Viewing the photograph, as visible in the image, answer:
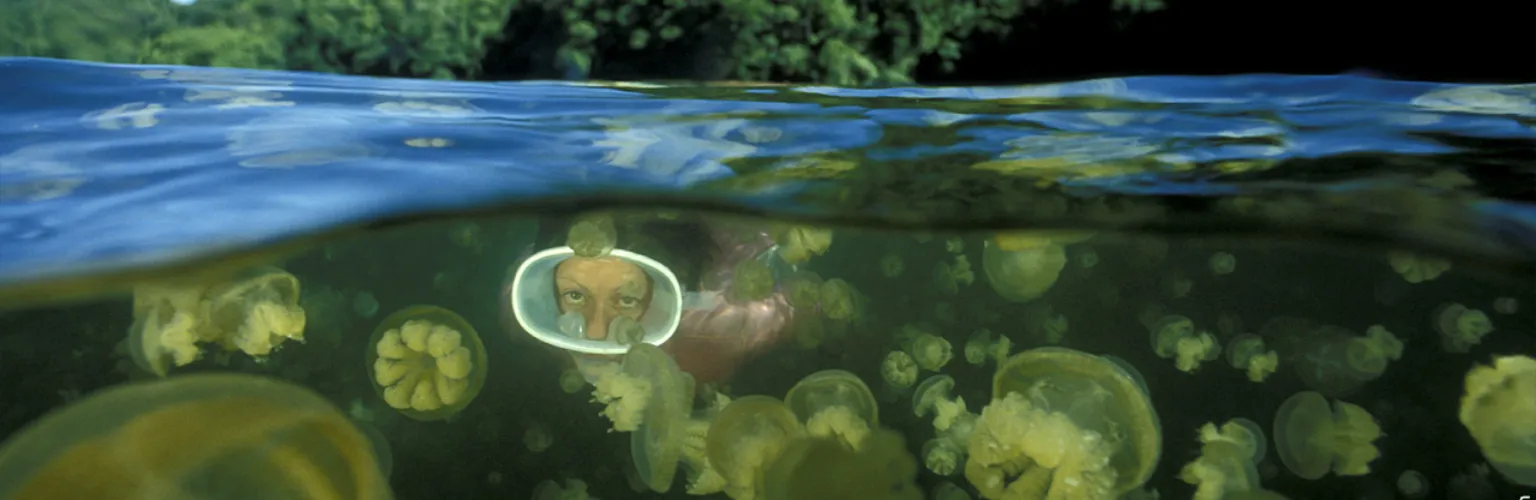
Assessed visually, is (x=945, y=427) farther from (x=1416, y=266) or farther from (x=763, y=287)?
(x=1416, y=266)

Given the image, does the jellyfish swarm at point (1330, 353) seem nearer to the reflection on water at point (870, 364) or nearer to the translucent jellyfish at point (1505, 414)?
the reflection on water at point (870, 364)

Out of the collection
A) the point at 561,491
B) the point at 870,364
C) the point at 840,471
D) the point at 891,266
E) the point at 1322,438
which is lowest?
the point at 561,491

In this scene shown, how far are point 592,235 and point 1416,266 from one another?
8.85ft

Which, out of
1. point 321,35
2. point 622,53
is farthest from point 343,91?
point 622,53

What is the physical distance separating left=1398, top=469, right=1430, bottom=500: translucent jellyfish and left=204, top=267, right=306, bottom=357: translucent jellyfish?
3480 mm

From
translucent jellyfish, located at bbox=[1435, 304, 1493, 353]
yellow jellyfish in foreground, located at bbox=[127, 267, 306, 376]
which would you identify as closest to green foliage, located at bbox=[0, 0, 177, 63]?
yellow jellyfish in foreground, located at bbox=[127, 267, 306, 376]

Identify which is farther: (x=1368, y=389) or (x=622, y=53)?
(x=622, y=53)

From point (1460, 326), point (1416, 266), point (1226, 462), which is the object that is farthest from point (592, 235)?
point (1460, 326)

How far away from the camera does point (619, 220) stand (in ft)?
11.5

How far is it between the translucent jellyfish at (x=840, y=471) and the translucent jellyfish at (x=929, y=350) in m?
0.47

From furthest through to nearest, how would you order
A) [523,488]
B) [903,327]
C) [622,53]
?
[622,53]
[903,327]
[523,488]

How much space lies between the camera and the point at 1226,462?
338cm

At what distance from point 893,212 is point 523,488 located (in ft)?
4.65

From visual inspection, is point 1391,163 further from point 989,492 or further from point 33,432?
point 33,432
